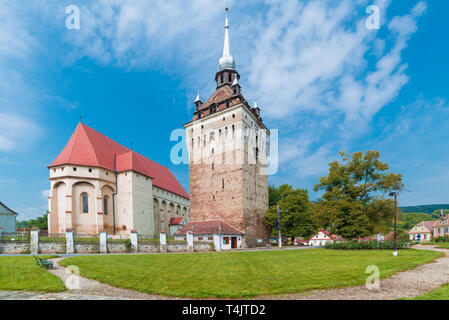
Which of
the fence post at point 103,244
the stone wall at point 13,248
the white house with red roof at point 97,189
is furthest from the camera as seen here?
the white house with red roof at point 97,189

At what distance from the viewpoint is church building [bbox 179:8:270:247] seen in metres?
35.5

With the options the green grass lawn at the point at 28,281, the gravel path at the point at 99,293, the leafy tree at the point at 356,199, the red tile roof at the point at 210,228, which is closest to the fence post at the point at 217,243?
the red tile roof at the point at 210,228

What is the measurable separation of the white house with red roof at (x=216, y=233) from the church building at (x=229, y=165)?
43 centimetres

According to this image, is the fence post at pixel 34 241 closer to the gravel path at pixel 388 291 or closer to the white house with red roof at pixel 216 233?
the white house with red roof at pixel 216 233

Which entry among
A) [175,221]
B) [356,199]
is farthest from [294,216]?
[175,221]

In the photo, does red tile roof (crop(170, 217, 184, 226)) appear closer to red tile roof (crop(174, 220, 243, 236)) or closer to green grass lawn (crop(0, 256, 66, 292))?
red tile roof (crop(174, 220, 243, 236))

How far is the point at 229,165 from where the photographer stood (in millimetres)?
36781

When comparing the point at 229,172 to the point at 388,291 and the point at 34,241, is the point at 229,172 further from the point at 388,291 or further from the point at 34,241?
the point at 388,291

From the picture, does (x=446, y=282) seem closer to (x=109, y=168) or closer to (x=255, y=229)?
(x=255, y=229)

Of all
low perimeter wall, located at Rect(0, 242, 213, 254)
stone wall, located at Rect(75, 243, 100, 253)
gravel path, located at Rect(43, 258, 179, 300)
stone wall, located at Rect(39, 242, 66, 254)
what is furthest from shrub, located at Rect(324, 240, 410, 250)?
stone wall, located at Rect(39, 242, 66, 254)

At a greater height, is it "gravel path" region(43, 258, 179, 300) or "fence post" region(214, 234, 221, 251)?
"gravel path" region(43, 258, 179, 300)

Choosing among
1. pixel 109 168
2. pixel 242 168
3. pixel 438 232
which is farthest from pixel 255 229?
pixel 438 232

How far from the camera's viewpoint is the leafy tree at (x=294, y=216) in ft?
121

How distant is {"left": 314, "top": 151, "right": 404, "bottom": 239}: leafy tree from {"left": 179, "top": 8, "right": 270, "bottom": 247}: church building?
37.0 ft
